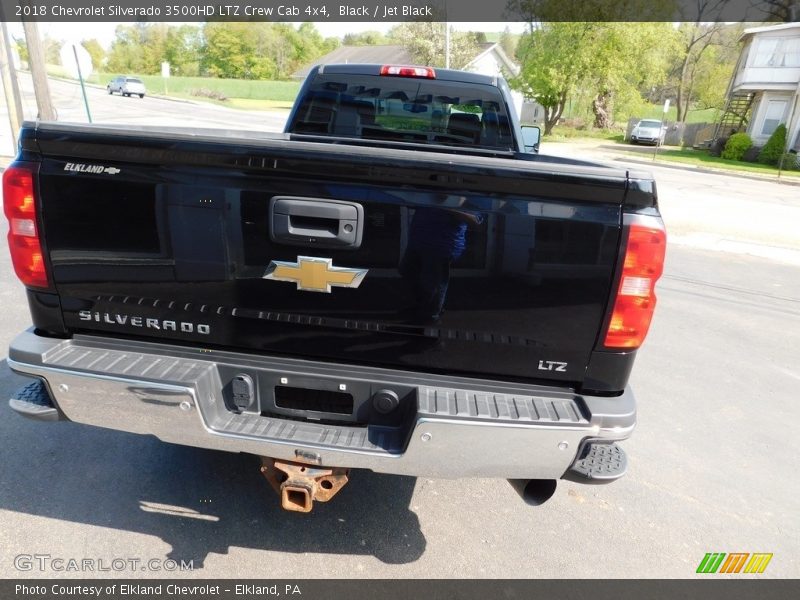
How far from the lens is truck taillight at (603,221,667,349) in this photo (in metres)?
2.06

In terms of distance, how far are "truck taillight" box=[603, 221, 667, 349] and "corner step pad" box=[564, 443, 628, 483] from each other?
1.45 feet

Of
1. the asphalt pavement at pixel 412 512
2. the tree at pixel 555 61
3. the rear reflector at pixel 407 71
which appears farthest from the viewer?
the tree at pixel 555 61

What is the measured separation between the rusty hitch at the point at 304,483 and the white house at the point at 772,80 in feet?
116

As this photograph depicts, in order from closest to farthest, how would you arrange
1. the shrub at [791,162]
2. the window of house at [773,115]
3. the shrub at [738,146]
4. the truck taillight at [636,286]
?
the truck taillight at [636,286], the shrub at [791,162], the shrub at [738,146], the window of house at [773,115]

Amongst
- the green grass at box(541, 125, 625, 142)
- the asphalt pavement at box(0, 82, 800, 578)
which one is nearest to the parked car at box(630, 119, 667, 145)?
the green grass at box(541, 125, 625, 142)

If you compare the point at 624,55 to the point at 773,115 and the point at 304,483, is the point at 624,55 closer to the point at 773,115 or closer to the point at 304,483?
the point at 773,115

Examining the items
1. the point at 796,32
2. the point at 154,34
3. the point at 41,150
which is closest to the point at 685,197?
the point at 41,150

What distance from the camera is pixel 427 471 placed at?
2168 mm

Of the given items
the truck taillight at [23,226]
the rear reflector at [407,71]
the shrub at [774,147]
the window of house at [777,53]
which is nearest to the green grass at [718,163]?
the shrub at [774,147]

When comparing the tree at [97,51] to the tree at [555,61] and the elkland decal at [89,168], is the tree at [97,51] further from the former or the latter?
the elkland decal at [89,168]

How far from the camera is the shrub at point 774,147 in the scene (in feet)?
94.7

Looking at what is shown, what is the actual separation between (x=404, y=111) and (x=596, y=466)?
3261mm

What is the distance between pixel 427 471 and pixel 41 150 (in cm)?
195

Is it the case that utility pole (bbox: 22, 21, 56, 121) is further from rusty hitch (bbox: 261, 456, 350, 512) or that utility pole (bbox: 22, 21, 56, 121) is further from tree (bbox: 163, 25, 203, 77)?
tree (bbox: 163, 25, 203, 77)
